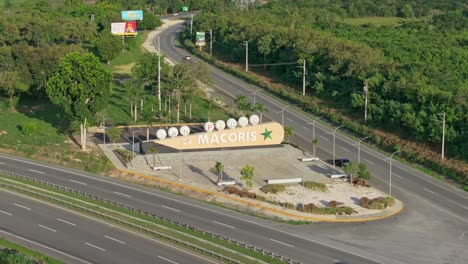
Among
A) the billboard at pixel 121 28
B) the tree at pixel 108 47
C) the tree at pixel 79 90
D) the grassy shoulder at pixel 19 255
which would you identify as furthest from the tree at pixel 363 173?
the billboard at pixel 121 28

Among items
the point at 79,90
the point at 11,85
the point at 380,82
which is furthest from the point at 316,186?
the point at 11,85

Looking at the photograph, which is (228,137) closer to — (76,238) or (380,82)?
(76,238)

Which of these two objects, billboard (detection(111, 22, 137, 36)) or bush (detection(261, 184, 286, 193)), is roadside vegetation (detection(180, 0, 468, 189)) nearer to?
billboard (detection(111, 22, 137, 36))

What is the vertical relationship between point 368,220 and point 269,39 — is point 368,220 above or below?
below

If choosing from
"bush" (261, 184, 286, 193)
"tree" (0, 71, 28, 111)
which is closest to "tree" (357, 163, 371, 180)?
"bush" (261, 184, 286, 193)

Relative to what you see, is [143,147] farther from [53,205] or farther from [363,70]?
[363,70]

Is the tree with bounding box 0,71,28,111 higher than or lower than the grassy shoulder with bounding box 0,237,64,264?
higher

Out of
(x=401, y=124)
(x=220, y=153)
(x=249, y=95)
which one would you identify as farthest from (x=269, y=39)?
(x=220, y=153)
